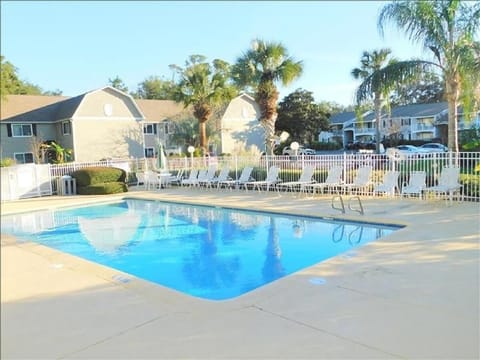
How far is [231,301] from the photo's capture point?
4742 mm

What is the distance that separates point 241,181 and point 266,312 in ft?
38.5

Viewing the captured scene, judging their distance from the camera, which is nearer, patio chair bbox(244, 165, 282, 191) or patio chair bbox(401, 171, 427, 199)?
patio chair bbox(401, 171, 427, 199)

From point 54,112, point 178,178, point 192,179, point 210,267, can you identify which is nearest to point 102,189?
point 178,178

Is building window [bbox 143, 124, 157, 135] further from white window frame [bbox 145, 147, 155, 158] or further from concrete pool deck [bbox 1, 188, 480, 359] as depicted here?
concrete pool deck [bbox 1, 188, 480, 359]

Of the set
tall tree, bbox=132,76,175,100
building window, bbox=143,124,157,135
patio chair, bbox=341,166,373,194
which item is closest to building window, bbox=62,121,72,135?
building window, bbox=143,124,157,135

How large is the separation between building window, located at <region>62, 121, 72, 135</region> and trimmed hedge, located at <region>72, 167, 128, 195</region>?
12872 mm

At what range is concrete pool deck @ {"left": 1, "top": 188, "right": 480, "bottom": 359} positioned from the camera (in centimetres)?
339

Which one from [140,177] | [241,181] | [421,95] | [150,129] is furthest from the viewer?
[421,95]

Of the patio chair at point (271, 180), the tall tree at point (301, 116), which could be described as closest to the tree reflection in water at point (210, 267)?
the patio chair at point (271, 180)

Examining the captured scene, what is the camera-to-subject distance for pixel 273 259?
306 inches

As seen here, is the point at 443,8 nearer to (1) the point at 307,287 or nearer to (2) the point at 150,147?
(1) the point at 307,287

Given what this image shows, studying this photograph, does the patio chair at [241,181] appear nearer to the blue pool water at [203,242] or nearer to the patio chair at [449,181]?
the blue pool water at [203,242]

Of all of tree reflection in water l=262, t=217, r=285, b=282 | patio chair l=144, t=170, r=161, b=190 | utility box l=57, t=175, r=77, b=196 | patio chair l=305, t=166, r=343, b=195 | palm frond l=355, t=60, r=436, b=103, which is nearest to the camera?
tree reflection in water l=262, t=217, r=285, b=282

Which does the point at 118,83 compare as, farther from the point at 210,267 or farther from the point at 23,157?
the point at 210,267
